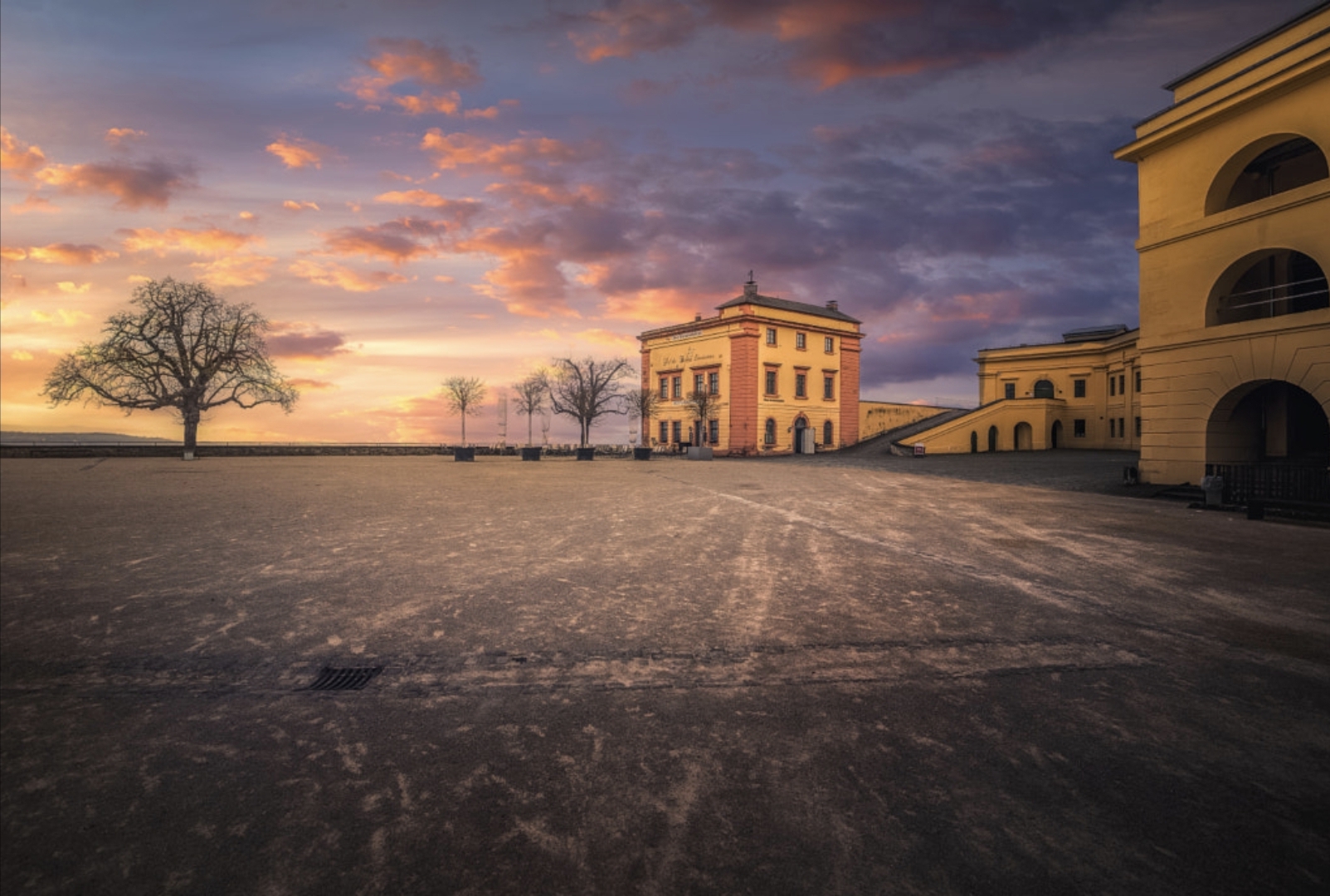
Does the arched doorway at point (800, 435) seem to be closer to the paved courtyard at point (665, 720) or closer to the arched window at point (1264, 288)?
the arched window at point (1264, 288)

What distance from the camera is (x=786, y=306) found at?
47344 mm

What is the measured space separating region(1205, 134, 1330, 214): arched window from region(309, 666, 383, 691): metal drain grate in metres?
22.6

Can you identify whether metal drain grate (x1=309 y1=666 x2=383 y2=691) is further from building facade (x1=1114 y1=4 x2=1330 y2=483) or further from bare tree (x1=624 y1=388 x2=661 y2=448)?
bare tree (x1=624 y1=388 x2=661 y2=448)

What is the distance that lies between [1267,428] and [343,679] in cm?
2299

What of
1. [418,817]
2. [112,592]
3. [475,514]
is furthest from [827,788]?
[475,514]

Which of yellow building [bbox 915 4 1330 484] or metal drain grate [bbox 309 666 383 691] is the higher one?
yellow building [bbox 915 4 1330 484]

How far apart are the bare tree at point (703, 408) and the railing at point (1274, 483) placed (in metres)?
31.5

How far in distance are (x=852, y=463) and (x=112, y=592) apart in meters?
29.8

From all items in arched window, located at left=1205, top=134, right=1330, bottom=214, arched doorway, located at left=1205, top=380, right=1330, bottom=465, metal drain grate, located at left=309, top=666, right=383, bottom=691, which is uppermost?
arched window, located at left=1205, top=134, right=1330, bottom=214

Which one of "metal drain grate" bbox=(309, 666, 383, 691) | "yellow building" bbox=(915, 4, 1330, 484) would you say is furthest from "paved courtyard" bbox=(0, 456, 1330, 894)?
"yellow building" bbox=(915, 4, 1330, 484)

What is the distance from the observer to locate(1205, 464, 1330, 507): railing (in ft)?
44.1

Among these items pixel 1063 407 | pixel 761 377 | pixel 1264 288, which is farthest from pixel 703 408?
pixel 1264 288

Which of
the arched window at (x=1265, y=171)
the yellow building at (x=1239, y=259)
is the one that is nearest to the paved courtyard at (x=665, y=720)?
the yellow building at (x=1239, y=259)

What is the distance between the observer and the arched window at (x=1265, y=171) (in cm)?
1622
